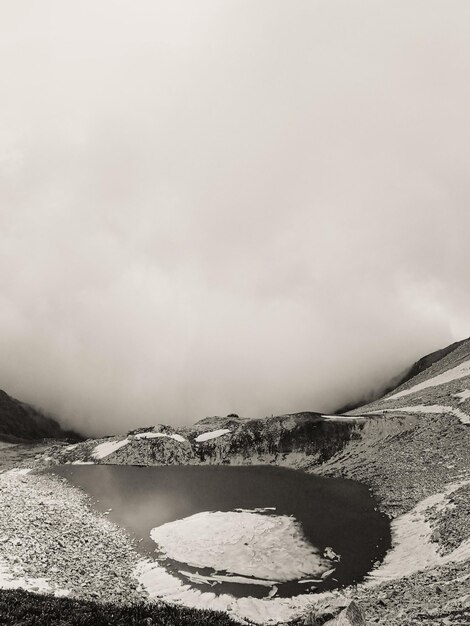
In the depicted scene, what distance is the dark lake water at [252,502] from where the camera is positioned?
37.7m

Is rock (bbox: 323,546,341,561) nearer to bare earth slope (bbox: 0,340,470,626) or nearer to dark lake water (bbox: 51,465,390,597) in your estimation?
dark lake water (bbox: 51,465,390,597)

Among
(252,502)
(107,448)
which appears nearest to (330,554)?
(252,502)

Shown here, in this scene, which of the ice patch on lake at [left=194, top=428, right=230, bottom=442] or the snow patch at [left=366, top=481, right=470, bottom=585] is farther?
the ice patch on lake at [left=194, top=428, right=230, bottom=442]

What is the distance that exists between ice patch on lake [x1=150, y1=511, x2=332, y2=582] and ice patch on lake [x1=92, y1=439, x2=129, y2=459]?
5202 centimetres

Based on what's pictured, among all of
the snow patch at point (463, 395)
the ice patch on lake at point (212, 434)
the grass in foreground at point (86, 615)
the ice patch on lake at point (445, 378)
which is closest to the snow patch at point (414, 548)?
the grass in foreground at point (86, 615)

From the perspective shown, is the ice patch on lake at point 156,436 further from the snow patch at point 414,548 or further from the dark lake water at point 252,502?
the snow patch at point 414,548

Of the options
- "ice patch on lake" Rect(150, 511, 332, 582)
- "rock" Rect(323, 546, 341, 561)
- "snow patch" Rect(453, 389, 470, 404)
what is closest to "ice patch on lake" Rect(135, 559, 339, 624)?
"ice patch on lake" Rect(150, 511, 332, 582)

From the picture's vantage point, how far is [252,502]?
177 feet

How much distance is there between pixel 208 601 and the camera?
30625 millimetres

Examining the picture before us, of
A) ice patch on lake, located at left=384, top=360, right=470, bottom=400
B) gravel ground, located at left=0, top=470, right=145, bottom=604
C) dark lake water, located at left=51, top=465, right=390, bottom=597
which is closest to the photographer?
gravel ground, located at left=0, top=470, right=145, bottom=604

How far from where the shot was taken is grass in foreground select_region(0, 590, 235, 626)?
1484 centimetres

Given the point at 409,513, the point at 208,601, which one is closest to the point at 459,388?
the point at 409,513

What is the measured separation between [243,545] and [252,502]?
13462 millimetres

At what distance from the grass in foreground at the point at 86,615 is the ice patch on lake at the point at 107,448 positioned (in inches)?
3253
